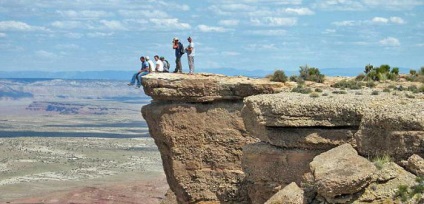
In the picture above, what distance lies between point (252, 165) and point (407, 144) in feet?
18.3

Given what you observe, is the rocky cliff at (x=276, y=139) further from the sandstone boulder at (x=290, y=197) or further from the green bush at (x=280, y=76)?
the green bush at (x=280, y=76)

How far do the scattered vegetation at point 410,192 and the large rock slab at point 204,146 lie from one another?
13.5m

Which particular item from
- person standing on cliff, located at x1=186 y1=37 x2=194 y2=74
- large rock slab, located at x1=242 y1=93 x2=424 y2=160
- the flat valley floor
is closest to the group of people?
person standing on cliff, located at x1=186 y1=37 x2=194 y2=74

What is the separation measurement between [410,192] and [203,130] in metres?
14.7

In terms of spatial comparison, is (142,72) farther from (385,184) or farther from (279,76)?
(385,184)

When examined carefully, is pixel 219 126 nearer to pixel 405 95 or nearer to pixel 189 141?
pixel 189 141

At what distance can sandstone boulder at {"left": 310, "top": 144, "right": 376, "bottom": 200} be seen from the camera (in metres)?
17.0

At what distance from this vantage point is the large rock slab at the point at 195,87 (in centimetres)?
3019

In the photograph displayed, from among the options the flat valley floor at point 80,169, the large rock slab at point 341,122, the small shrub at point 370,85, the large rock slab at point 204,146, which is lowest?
the flat valley floor at point 80,169

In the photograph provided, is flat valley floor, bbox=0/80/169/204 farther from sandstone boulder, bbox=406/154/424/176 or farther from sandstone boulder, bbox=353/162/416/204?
sandstone boulder, bbox=353/162/416/204

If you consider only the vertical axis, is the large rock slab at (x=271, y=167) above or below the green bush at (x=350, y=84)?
below

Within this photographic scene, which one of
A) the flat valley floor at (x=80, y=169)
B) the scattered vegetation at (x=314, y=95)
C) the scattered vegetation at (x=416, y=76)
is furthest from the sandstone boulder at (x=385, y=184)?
the flat valley floor at (x=80, y=169)

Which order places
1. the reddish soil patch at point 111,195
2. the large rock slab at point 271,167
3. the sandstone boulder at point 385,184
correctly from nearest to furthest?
the sandstone boulder at point 385,184 → the large rock slab at point 271,167 → the reddish soil patch at point 111,195

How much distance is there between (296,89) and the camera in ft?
83.6
